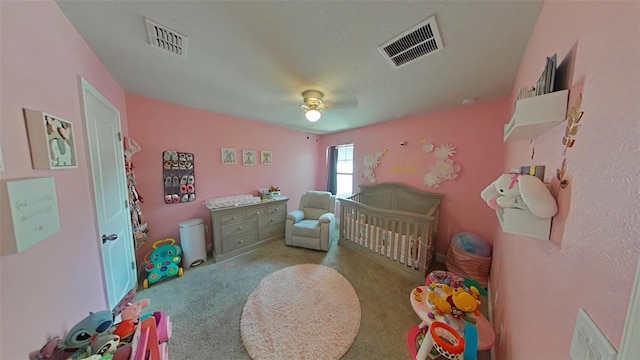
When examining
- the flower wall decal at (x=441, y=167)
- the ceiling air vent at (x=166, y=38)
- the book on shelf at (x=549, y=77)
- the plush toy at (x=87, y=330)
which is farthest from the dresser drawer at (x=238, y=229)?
the book on shelf at (x=549, y=77)

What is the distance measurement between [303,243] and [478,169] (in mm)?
2716

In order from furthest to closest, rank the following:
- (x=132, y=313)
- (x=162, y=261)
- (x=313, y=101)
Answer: (x=162, y=261) → (x=313, y=101) → (x=132, y=313)

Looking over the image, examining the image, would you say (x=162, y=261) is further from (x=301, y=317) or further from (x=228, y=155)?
(x=301, y=317)

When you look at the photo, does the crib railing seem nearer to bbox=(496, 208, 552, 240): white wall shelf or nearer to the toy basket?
the toy basket

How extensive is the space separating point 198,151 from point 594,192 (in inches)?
139

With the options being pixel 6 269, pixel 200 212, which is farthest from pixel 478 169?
pixel 200 212

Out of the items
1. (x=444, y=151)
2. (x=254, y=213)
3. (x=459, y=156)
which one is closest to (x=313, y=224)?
(x=254, y=213)

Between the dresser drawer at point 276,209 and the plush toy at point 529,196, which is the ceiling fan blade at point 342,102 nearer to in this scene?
the plush toy at point 529,196

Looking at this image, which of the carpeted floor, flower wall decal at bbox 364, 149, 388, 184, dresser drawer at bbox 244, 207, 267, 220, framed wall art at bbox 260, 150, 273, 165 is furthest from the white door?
flower wall decal at bbox 364, 149, 388, 184

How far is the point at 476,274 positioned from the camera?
2.20 metres

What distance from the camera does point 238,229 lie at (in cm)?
291

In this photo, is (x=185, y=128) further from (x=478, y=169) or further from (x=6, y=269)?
(x=478, y=169)

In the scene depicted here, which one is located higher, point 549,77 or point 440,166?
point 549,77

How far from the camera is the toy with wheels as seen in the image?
2.25 m
